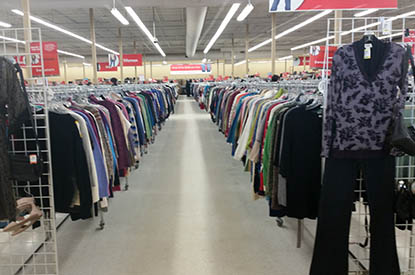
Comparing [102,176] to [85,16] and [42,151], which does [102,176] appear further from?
[85,16]

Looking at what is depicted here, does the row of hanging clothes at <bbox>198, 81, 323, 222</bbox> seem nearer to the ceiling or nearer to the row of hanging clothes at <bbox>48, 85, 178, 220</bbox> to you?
the row of hanging clothes at <bbox>48, 85, 178, 220</bbox>

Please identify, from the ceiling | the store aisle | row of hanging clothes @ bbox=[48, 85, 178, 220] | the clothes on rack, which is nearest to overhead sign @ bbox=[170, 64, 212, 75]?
the ceiling

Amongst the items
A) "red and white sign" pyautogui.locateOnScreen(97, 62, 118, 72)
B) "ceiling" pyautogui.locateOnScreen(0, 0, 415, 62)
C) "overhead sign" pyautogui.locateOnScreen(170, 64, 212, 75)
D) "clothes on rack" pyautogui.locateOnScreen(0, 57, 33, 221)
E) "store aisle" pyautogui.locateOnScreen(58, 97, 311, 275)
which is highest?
"ceiling" pyautogui.locateOnScreen(0, 0, 415, 62)

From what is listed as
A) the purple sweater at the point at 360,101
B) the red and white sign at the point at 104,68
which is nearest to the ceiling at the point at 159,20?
the red and white sign at the point at 104,68

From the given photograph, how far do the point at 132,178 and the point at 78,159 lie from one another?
3.03 meters

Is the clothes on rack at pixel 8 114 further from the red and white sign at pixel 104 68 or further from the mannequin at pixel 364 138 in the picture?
the red and white sign at pixel 104 68

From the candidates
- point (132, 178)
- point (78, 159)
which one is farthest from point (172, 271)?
point (132, 178)

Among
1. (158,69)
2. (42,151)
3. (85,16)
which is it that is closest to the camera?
(42,151)

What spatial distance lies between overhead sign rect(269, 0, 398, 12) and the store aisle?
94.8 inches

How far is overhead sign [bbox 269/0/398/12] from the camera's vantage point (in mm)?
3586

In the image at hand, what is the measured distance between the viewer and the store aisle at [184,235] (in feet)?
10.3

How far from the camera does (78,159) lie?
115 inches

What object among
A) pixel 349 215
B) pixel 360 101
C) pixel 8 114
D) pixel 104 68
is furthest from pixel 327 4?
pixel 104 68

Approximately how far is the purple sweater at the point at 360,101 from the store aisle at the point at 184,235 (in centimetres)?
130
